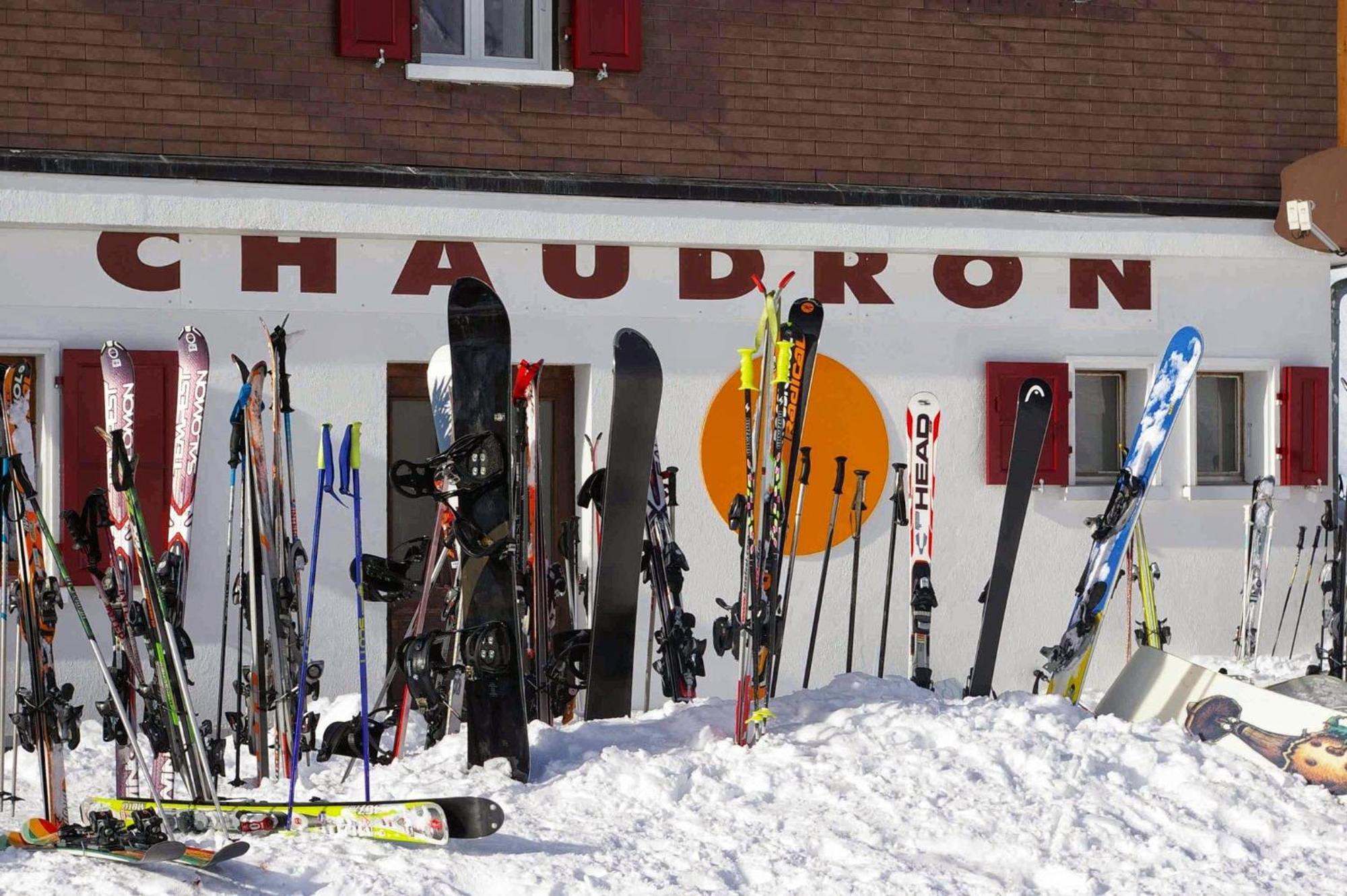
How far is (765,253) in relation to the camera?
973 centimetres

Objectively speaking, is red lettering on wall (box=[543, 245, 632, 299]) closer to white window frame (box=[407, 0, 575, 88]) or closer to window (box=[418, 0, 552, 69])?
white window frame (box=[407, 0, 575, 88])

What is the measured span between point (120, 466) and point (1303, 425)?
7.40 m

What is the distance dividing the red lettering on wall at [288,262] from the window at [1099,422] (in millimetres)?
4439

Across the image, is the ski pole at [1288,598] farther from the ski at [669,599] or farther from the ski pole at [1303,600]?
the ski at [669,599]

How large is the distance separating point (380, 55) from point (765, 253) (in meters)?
2.33

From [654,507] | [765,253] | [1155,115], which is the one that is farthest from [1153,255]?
[654,507]

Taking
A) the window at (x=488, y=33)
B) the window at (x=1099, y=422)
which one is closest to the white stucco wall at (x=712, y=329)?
the window at (x=1099, y=422)

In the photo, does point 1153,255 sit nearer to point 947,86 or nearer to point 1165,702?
point 947,86

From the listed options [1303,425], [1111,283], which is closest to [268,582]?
[1111,283]

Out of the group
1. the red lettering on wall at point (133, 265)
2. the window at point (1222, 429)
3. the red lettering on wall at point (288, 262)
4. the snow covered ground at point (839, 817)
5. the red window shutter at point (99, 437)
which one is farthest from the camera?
the window at point (1222, 429)

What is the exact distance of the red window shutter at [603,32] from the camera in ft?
30.6

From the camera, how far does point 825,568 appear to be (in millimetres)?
8859

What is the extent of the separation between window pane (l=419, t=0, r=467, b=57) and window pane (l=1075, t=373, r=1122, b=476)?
162 inches

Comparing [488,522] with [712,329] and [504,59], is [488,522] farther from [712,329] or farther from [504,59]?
[504,59]
